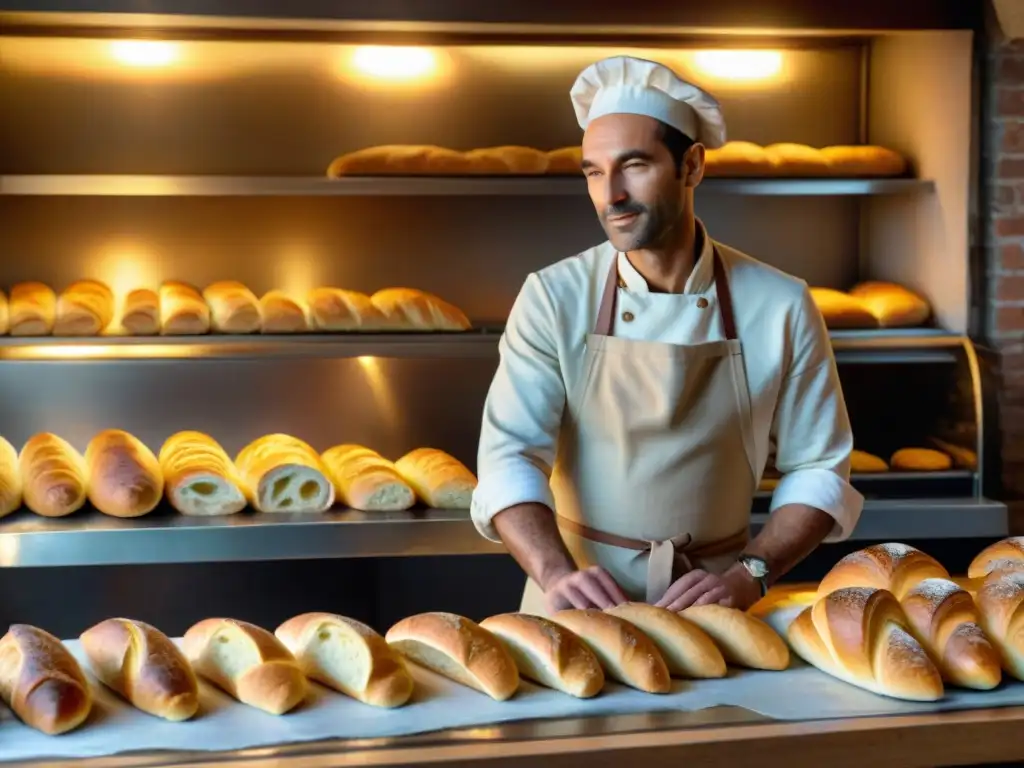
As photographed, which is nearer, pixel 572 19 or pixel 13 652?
pixel 13 652

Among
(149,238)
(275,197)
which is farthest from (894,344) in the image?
(149,238)

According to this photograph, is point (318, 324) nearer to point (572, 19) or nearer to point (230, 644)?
point (572, 19)

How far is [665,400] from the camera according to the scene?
2.13m

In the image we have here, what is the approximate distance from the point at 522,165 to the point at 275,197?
0.67 m

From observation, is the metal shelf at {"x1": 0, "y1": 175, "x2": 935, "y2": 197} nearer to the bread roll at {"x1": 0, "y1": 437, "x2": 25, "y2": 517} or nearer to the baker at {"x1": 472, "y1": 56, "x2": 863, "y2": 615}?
the bread roll at {"x1": 0, "y1": 437, "x2": 25, "y2": 517}

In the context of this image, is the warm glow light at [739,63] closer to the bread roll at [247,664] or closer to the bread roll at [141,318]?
the bread roll at [141,318]

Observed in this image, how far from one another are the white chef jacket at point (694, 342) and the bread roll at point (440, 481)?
91 cm

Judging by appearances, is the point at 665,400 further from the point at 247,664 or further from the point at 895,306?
the point at 895,306

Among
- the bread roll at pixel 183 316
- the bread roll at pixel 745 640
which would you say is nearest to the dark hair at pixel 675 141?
the bread roll at pixel 745 640

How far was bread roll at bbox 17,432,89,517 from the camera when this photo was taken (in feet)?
9.61

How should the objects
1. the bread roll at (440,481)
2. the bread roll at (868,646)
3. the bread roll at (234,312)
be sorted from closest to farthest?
the bread roll at (868,646) → the bread roll at (440,481) → the bread roll at (234,312)

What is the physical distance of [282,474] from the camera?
3.03m

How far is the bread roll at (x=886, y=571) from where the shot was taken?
168 cm

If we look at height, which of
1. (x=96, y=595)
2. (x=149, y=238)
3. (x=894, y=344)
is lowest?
(x=96, y=595)
